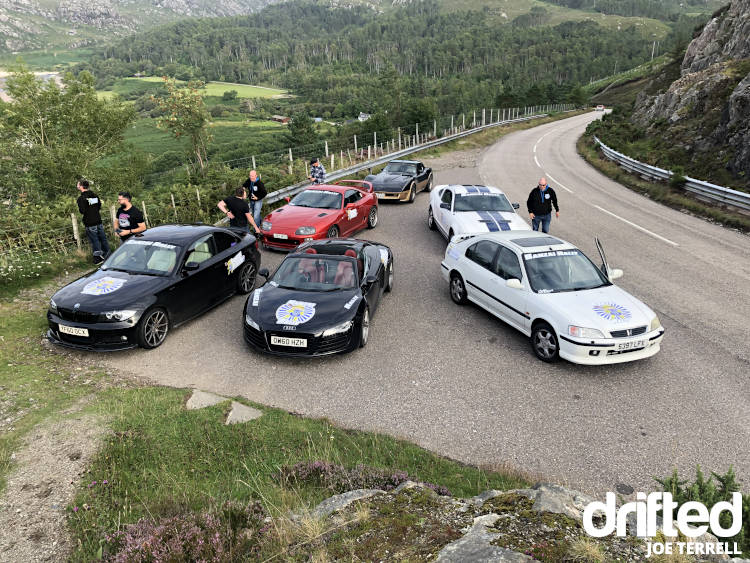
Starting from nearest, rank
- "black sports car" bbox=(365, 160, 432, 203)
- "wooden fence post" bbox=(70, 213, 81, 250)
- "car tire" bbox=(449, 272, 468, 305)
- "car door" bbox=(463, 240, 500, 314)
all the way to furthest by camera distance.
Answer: "car door" bbox=(463, 240, 500, 314) < "car tire" bbox=(449, 272, 468, 305) < "wooden fence post" bbox=(70, 213, 81, 250) < "black sports car" bbox=(365, 160, 432, 203)

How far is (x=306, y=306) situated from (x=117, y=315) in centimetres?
289

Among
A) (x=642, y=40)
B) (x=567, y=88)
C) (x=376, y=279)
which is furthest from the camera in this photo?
(x=642, y=40)

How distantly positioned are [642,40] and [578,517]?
759ft

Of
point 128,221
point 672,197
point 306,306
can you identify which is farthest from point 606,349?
point 672,197

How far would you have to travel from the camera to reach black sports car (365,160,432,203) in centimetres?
1878

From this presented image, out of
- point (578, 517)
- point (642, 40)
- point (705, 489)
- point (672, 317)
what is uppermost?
point (642, 40)

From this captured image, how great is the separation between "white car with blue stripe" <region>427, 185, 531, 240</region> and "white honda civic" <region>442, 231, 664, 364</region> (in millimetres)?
2633

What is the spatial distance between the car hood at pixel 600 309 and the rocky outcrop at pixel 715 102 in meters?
16.1

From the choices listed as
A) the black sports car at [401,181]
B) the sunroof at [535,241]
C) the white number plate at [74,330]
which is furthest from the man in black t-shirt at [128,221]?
the black sports car at [401,181]

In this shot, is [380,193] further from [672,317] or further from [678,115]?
[678,115]

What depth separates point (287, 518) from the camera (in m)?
3.79

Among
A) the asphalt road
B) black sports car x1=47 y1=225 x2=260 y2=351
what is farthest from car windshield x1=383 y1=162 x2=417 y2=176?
black sports car x1=47 y1=225 x2=260 y2=351

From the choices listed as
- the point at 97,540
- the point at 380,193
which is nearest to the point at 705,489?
the point at 97,540

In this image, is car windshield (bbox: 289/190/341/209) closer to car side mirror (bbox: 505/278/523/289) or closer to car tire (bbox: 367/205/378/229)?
car tire (bbox: 367/205/378/229)
